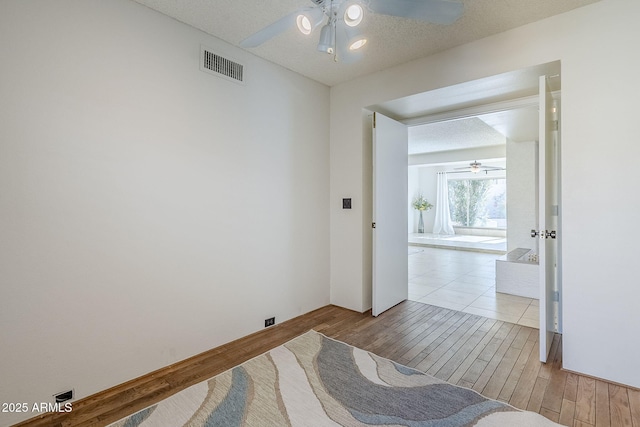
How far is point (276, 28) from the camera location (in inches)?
67.6

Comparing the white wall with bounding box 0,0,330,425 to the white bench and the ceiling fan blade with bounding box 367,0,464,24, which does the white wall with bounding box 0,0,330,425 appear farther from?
the white bench

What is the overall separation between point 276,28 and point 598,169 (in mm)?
2377

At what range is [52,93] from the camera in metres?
1.76

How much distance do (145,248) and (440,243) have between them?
8448 mm

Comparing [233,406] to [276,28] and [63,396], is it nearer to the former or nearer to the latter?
[63,396]

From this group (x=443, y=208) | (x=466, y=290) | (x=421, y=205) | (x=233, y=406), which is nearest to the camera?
(x=233, y=406)

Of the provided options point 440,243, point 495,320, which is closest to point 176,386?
point 495,320

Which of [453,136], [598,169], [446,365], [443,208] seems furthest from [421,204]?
[446,365]

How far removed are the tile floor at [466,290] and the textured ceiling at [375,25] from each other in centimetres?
282

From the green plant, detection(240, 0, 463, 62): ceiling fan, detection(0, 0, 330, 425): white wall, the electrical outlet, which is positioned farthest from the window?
the electrical outlet

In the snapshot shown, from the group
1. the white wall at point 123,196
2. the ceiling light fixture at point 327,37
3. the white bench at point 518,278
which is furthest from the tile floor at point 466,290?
the ceiling light fixture at point 327,37

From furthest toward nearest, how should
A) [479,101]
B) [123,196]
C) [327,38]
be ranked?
[479,101] → [123,196] → [327,38]

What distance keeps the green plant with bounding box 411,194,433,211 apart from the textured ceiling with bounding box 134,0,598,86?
9151 millimetres

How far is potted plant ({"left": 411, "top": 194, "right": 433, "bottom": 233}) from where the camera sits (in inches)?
451
